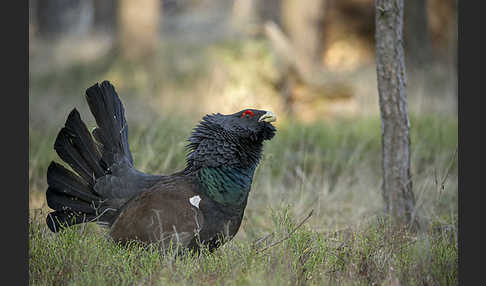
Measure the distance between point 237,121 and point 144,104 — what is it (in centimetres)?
529

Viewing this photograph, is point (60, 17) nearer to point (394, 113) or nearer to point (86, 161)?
point (86, 161)

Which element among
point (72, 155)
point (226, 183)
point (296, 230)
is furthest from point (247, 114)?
point (72, 155)

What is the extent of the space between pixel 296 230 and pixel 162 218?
0.93m

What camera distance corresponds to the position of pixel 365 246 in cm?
336

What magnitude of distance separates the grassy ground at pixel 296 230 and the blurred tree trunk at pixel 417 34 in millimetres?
2254

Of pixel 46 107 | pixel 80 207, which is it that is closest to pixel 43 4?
pixel 46 107

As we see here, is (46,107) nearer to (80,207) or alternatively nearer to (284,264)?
(80,207)

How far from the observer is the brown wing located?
3332mm

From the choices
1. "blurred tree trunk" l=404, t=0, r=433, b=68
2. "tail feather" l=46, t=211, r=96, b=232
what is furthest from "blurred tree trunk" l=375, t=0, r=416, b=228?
"blurred tree trunk" l=404, t=0, r=433, b=68

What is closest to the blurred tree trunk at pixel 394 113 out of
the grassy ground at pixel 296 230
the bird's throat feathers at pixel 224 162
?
the grassy ground at pixel 296 230

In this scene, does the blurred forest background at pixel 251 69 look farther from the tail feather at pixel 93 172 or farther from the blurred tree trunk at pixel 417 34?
the tail feather at pixel 93 172

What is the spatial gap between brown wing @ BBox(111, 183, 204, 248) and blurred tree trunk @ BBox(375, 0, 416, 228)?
1831 millimetres

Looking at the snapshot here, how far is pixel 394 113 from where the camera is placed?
424cm

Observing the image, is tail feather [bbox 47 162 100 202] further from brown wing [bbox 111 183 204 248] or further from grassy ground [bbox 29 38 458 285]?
brown wing [bbox 111 183 204 248]
